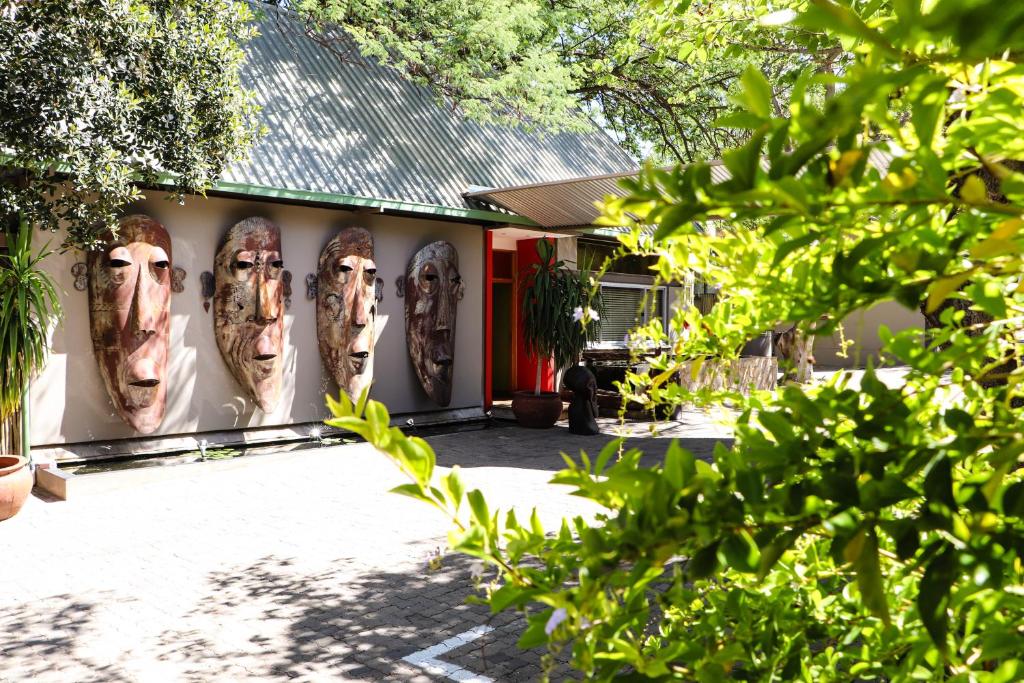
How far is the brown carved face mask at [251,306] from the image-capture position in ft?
31.6

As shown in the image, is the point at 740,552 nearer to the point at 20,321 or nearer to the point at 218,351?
the point at 20,321

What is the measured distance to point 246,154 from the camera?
331 inches

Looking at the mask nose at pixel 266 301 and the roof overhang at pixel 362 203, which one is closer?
the roof overhang at pixel 362 203

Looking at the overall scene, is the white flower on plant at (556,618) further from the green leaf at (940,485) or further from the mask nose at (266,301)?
the mask nose at (266,301)

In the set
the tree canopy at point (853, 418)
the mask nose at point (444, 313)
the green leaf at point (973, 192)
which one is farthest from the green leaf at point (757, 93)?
the mask nose at point (444, 313)

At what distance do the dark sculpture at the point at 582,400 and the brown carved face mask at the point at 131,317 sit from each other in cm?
523

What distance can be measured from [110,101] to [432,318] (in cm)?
556

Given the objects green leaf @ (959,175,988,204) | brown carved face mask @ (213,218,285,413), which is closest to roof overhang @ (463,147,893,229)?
brown carved face mask @ (213,218,285,413)

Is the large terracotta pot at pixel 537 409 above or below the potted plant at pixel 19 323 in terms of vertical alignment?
below

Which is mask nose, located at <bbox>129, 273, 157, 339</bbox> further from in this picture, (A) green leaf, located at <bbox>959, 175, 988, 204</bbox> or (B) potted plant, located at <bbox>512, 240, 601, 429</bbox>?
(A) green leaf, located at <bbox>959, 175, 988, 204</bbox>

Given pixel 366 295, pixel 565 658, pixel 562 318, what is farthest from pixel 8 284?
pixel 562 318

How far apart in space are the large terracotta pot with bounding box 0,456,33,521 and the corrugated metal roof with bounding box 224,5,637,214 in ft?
12.6

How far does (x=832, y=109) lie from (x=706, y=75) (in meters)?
17.3

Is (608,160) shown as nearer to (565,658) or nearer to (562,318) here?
(562,318)
